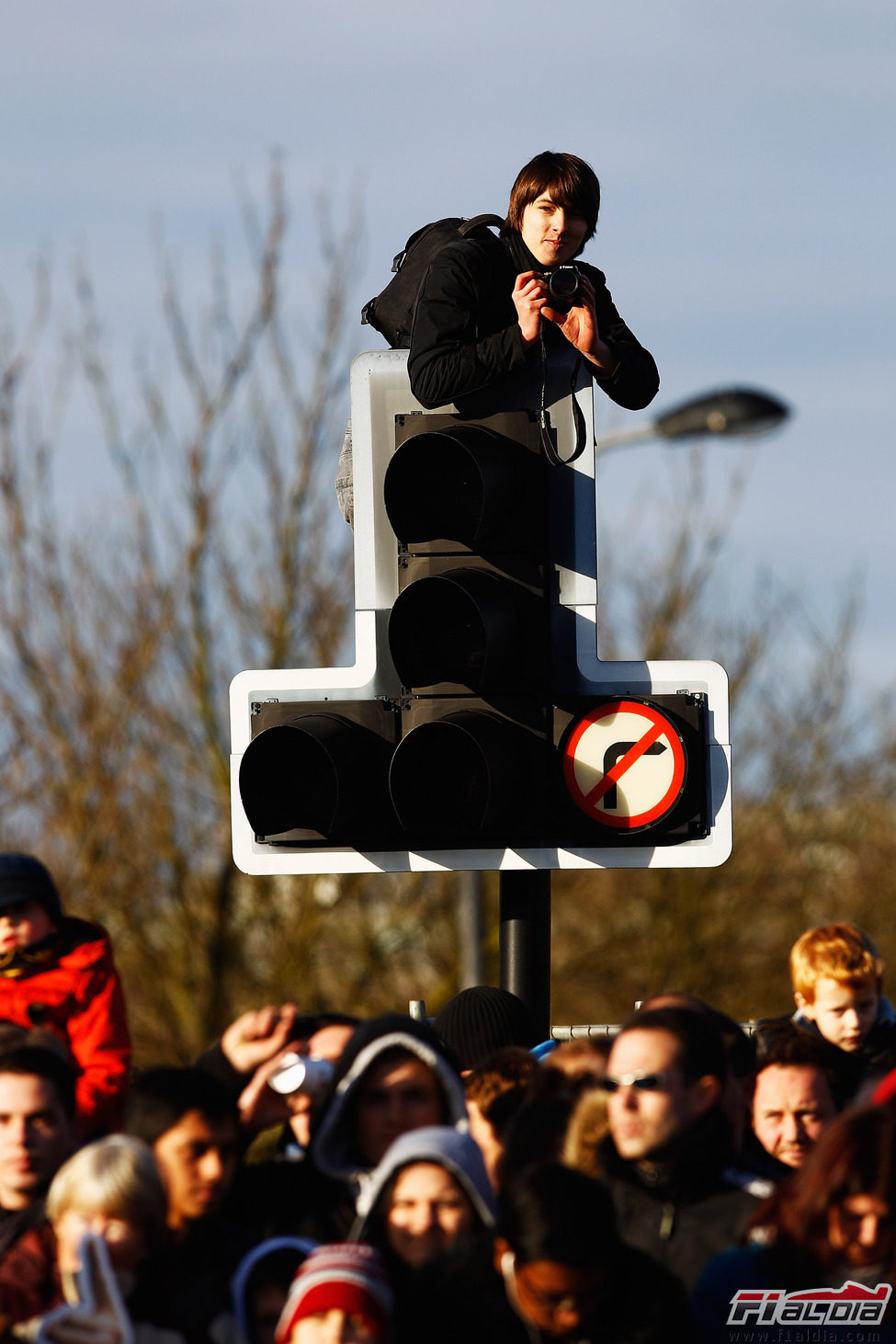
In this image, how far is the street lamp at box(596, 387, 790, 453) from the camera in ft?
36.6

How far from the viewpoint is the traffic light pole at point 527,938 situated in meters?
6.20

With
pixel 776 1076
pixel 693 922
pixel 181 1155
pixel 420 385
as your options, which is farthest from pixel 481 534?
pixel 693 922

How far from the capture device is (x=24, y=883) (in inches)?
216

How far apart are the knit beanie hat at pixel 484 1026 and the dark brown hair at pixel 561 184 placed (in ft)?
7.32

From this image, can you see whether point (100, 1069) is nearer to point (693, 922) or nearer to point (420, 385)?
point (420, 385)

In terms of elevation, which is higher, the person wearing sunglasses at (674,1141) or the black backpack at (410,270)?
the black backpack at (410,270)

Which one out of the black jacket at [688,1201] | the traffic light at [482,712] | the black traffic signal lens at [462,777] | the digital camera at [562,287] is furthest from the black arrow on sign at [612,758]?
the black jacket at [688,1201]

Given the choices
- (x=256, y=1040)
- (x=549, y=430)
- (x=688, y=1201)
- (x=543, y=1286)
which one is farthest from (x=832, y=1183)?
(x=549, y=430)

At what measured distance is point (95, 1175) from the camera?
13.6 ft

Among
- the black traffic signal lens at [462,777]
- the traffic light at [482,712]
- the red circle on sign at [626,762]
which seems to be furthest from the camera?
the red circle on sign at [626,762]

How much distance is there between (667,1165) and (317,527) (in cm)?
1374

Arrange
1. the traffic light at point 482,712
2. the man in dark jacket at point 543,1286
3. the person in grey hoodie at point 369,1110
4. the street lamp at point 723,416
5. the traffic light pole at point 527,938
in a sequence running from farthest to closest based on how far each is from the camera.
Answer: the street lamp at point 723,416, the traffic light pole at point 527,938, the traffic light at point 482,712, the person in grey hoodie at point 369,1110, the man in dark jacket at point 543,1286

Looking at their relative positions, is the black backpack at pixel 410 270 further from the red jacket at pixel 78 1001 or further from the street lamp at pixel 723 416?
the street lamp at pixel 723 416

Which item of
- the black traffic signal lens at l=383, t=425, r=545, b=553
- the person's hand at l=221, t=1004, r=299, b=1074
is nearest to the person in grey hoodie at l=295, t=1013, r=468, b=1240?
the person's hand at l=221, t=1004, r=299, b=1074
